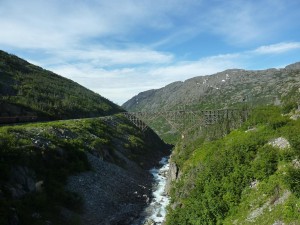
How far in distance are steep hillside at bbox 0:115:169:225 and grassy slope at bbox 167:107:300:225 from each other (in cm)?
1304

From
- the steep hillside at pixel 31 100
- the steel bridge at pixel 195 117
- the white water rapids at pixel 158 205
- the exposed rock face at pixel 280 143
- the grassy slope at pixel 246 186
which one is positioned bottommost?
the white water rapids at pixel 158 205

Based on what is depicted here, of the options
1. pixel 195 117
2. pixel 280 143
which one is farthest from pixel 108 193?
pixel 195 117

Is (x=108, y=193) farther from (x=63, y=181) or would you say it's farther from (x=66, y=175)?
(x=63, y=181)

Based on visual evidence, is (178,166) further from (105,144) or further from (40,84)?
(40,84)

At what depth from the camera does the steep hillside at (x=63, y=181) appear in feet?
125

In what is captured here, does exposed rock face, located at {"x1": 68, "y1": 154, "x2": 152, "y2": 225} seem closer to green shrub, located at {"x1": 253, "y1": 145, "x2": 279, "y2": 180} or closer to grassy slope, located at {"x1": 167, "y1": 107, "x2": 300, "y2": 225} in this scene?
grassy slope, located at {"x1": 167, "y1": 107, "x2": 300, "y2": 225}

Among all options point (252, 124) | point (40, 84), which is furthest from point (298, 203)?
point (40, 84)

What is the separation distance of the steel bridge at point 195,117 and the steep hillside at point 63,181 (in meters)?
23.3

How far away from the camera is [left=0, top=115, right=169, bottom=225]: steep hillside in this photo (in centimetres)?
3809

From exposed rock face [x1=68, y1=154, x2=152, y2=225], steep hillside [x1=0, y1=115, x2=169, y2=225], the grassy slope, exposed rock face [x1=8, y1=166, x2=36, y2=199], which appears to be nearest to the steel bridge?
steep hillside [x1=0, y1=115, x2=169, y2=225]

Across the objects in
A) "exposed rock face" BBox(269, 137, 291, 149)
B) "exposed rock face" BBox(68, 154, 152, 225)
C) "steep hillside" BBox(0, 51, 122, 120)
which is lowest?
"exposed rock face" BBox(68, 154, 152, 225)

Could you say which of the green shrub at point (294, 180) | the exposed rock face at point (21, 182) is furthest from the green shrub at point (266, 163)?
the exposed rock face at point (21, 182)

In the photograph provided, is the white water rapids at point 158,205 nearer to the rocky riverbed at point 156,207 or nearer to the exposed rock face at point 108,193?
the rocky riverbed at point 156,207

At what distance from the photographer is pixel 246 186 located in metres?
31.9
